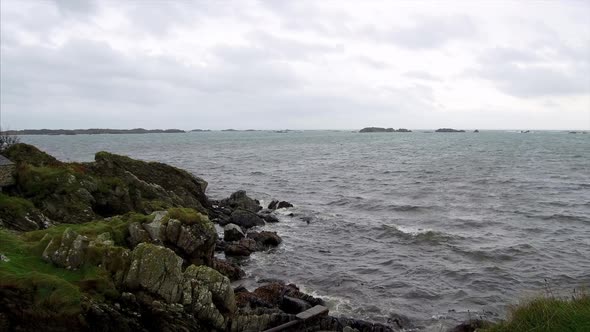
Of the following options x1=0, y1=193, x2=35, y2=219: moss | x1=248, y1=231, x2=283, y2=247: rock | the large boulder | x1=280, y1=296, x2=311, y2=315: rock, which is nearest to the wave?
x1=248, y1=231, x2=283, y2=247: rock

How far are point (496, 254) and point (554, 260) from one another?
3.13 meters

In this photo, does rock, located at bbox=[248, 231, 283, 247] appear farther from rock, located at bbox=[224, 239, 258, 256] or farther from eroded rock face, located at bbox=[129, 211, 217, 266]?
eroded rock face, located at bbox=[129, 211, 217, 266]

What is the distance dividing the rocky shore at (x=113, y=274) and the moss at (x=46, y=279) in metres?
0.03

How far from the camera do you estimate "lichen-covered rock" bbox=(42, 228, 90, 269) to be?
46.5 feet

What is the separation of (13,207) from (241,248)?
12681mm

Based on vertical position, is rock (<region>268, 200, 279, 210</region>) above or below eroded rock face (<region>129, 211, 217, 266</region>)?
below

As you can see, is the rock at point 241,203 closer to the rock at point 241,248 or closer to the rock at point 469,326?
the rock at point 241,248

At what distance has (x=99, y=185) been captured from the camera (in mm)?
26609

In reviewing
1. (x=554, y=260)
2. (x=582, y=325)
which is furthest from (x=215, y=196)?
(x=582, y=325)

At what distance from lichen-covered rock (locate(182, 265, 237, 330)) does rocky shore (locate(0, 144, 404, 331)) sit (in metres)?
0.03

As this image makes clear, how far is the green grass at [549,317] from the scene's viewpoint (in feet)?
36.9

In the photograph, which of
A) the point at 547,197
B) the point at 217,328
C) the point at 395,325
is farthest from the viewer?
the point at 547,197

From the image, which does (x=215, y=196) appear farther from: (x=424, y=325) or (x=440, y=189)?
(x=424, y=325)

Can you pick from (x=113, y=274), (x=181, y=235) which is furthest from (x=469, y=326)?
(x=113, y=274)
